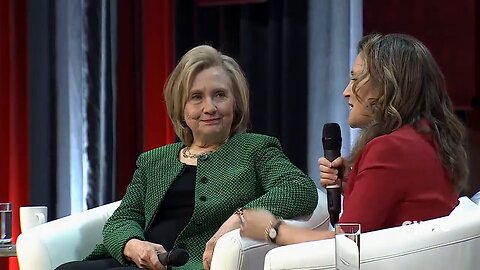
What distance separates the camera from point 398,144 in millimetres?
1705

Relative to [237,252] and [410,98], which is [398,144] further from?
[237,252]

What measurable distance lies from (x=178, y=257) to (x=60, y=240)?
0.49 metres

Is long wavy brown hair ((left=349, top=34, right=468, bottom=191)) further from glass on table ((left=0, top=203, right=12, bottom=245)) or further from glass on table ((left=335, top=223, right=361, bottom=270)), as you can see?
glass on table ((left=0, top=203, right=12, bottom=245))

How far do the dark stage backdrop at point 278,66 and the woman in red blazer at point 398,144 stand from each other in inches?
52.0

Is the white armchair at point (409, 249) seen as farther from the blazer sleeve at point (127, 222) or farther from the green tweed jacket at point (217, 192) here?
the blazer sleeve at point (127, 222)

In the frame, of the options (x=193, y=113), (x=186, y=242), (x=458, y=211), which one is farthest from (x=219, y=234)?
(x=458, y=211)

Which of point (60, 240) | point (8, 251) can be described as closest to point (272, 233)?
point (60, 240)

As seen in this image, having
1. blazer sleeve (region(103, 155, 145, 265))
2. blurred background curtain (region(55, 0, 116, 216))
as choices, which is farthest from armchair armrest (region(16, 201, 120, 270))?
blurred background curtain (region(55, 0, 116, 216))

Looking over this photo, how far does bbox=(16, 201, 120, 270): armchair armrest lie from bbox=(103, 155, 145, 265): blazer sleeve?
119 mm

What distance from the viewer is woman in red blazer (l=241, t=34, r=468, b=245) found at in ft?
5.59

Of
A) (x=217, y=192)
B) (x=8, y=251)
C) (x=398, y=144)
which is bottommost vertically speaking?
(x=8, y=251)

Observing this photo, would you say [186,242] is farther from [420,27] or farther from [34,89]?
[34,89]

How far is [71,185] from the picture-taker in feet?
12.0

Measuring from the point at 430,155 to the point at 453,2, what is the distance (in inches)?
55.8
